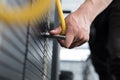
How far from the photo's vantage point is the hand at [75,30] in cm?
93

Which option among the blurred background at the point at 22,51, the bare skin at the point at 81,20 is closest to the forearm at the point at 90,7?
the bare skin at the point at 81,20

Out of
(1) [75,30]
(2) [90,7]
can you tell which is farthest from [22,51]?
(2) [90,7]

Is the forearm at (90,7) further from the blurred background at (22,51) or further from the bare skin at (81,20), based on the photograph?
the blurred background at (22,51)

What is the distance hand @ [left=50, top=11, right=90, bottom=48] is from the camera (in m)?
0.93

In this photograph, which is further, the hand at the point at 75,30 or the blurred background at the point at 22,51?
the hand at the point at 75,30

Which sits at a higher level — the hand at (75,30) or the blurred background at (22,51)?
the hand at (75,30)

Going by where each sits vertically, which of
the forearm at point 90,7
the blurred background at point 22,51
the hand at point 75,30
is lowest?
the blurred background at point 22,51

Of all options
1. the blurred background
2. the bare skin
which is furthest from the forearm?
the blurred background

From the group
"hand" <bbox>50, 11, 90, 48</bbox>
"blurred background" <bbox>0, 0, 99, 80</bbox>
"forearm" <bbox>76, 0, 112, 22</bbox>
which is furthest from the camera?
"forearm" <bbox>76, 0, 112, 22</bbox>

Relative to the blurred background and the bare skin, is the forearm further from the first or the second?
the blurred background

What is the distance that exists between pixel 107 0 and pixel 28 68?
621 millimetres

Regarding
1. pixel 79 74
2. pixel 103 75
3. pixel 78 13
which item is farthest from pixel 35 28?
pixel 79 74

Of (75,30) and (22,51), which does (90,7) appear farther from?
(22,51)

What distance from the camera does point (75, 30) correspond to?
1012 mm
